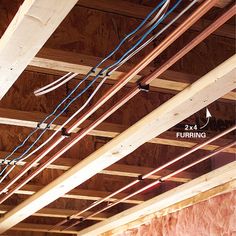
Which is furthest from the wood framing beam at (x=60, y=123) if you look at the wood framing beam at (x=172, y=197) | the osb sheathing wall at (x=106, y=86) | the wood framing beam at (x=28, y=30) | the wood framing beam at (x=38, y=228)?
the wood framing beam at (x=38, y=228)

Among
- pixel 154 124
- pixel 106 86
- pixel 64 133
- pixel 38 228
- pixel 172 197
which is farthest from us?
pixel 38 228

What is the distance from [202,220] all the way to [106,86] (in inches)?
58.5

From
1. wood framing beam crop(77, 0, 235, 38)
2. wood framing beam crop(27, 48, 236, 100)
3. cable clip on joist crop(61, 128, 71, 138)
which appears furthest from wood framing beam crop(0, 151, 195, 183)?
wood framing beam crop(77, 0, 235, 38)

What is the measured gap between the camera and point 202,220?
419 centimetres

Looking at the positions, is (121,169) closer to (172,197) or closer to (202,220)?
(172,197)

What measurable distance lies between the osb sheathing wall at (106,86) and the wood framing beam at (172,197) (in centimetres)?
19

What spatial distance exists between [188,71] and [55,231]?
3135 mm

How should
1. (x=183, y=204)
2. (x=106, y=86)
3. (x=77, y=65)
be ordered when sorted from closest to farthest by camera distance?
(x=77, y=65) < (x=106, y=86) < (x=183, y=204)

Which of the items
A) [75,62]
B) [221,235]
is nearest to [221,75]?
[75,62]

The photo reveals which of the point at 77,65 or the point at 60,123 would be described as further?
the point at 60,123

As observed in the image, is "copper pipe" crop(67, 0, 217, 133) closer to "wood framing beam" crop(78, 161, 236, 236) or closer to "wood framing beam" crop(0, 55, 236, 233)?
"wood framing beam" crop(0, 55, 236, 233)

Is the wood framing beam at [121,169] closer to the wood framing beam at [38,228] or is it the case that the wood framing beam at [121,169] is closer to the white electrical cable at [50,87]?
the white electrical cable at [50,87]

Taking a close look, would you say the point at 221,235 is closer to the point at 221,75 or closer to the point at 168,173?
the point at 168,173

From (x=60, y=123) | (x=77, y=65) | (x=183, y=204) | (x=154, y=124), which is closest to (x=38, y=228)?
(x=183, y=204)
